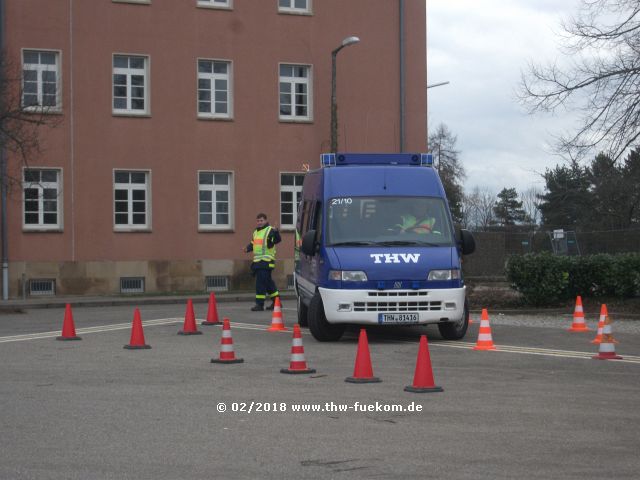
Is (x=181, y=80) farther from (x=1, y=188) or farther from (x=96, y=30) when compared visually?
(x=1, y=188)

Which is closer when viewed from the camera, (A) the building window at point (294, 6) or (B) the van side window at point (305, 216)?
(B) the van side window at point (305, 216)

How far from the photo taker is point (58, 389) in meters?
11.6

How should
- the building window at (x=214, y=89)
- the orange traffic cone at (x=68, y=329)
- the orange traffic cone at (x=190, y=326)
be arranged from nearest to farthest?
1. the orange traffic cone at (x=68, y=329)
2. the orange traffic cone at (x=190, y=326)
3. the building window at (x=214, y=89)

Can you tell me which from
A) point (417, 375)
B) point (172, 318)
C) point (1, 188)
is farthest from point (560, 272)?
point (1, 188)

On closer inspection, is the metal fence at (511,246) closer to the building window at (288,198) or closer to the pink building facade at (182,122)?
the pink building facade at (182,122)

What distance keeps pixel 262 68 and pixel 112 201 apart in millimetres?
6492

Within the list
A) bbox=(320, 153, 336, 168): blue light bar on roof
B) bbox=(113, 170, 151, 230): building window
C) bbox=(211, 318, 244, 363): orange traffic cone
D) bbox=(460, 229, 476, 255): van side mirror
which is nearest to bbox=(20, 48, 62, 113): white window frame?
bbox=(113, 170, 151, 230): building window

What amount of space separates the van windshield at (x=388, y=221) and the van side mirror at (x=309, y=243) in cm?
25

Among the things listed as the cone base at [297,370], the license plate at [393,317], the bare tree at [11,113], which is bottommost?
the cone base at [297,370]

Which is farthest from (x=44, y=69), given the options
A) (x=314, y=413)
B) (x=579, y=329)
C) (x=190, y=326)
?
(x=314, y=413)

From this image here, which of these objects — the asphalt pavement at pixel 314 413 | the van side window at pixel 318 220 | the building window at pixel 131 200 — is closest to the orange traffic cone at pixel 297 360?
the asphalt pavement at pixel 314 413

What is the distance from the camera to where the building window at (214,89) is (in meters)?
36.0

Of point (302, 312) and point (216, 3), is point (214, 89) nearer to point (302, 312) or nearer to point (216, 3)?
point (216, 3)

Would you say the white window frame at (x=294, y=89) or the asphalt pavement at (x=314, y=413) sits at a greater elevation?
the white window frame at (x=294, y=89)
